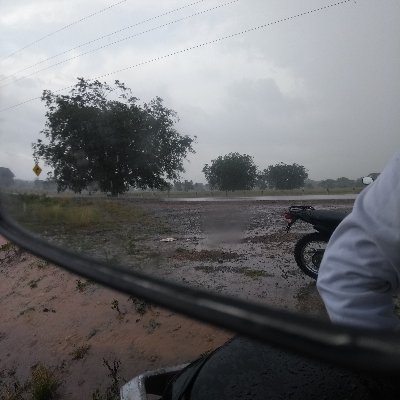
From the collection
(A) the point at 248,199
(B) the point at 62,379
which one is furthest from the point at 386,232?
(B) the point at 62,379

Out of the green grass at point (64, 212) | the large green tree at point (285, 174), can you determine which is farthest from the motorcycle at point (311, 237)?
the green grass at point (64, 212)

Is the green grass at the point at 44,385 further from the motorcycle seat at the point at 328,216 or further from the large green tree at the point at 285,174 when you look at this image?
the large green tree at the point at 285,174

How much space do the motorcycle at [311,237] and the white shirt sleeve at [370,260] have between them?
103cm

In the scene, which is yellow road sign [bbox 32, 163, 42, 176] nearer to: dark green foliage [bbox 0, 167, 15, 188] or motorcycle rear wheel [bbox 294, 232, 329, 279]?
dark green foliage [bbox 0, 167, 15, 188]

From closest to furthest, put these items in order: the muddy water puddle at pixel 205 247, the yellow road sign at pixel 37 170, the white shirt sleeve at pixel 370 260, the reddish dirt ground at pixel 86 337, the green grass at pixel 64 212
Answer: the white shirt sleeve at pixel 370 260
the muddy water puddle at pixel 205 247
the green grass at pixel 64 212
the yellow road sign at pixel 37 170
the reddish dirt ground at pixel 86 337

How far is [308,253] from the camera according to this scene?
13.1ft

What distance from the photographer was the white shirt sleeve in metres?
0.86

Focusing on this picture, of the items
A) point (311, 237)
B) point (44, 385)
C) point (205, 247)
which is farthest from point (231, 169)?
point (44, 385)

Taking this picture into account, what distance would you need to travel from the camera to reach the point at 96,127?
148 cm

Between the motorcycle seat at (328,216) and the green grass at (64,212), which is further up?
the green grass at (64,212)

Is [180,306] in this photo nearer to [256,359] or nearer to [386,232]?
[386,232]

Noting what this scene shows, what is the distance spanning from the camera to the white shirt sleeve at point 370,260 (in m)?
0.86

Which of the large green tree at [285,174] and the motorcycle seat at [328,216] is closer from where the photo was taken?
the large green tree at [285,174]

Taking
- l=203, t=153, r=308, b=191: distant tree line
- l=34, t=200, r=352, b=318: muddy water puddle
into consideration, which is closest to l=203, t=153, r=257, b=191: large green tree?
l=203, t=153, r=308, b=191: distant tree line
